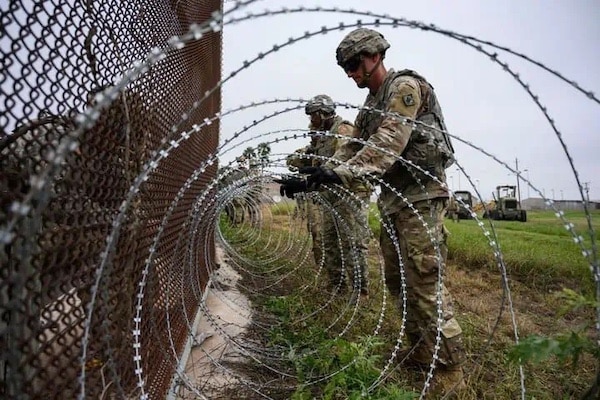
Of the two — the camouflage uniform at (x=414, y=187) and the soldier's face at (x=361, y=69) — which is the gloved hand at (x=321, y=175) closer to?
the camouflage uniform at (x=414, y=187)

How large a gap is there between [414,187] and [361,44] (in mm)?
1084

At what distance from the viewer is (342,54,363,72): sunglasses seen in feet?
11.0

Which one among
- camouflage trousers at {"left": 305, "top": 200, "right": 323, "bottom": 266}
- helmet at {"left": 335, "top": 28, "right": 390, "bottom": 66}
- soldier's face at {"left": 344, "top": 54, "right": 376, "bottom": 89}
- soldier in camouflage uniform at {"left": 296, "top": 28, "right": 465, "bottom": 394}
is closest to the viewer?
soldier in camouflage uniform at {"left": 296, "top": 28, "right": 465, "bottom": 394}

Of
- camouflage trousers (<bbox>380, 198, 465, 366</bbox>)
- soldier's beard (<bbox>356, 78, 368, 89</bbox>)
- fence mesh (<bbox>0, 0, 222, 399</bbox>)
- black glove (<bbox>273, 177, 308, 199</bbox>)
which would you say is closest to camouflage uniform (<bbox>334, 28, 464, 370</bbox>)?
camouflage trousers (<bbox>380, 198, 465, 366</bbox>)

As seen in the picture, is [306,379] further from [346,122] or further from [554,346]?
[346,122]

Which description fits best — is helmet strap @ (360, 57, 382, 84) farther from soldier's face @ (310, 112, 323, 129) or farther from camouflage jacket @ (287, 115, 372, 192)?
soldier's face @ (310, 112, 323, 129)

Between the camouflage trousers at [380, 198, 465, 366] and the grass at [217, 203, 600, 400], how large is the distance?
A: 20 centimetres

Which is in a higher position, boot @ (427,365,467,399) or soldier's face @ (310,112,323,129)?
soldier's face @ (310,112,323,129)

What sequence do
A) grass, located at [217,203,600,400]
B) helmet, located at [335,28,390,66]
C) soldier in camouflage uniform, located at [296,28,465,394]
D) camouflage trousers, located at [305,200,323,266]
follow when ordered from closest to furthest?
grass, located at [217,203,600,400], soldier in camouflage uniform, located at [296,28,465,394], helmet, located at [335,28,390,66], camouflage trousers, located at [305,200,323,266]

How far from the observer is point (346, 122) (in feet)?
18.7

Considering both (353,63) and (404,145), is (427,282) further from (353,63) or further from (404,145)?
(353,63)

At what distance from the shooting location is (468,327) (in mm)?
4289

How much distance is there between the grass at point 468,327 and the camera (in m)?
2.86

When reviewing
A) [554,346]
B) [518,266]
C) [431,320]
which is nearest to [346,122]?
[431,320]
